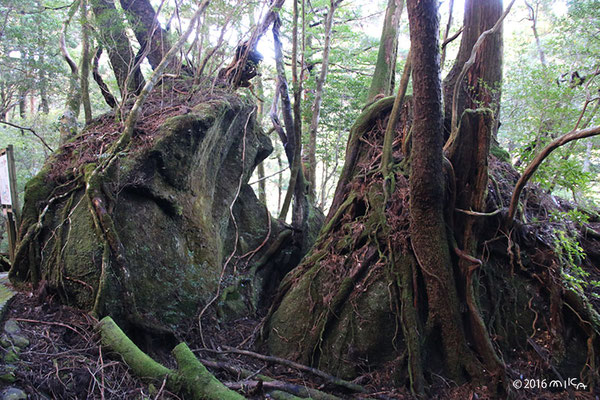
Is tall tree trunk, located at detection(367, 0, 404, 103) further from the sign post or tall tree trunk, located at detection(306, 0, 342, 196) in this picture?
the sign post

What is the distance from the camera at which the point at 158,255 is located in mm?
4797

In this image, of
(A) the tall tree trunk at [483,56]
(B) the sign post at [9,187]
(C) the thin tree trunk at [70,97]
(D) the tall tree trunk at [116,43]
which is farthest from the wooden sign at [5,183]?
(A) the tall tree trunk at [483,56]

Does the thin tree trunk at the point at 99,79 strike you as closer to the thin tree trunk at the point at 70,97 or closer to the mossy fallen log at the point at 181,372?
Result: the thin tree trunk at the point at 70,97

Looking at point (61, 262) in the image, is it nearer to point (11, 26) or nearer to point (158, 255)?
point (158, 255)

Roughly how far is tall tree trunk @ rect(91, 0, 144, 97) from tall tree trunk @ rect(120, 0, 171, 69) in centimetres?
32

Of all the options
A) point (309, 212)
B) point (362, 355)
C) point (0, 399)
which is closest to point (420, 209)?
point (362, 355)

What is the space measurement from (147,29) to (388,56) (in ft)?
16.6

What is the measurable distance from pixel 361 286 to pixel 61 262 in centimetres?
360

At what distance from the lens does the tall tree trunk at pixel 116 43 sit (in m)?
6.65

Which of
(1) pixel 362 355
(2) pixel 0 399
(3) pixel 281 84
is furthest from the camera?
(3) pixel 281 84

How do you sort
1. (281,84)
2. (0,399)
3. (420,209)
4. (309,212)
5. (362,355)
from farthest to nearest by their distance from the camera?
(309,212) < (281,84) < (362,355) < (420,209) < (0,399)

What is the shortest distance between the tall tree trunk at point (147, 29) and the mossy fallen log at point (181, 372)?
20.3 ft

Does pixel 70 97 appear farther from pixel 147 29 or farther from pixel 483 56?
pixel 483 56

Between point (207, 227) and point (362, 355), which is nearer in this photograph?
point (362, 355)
